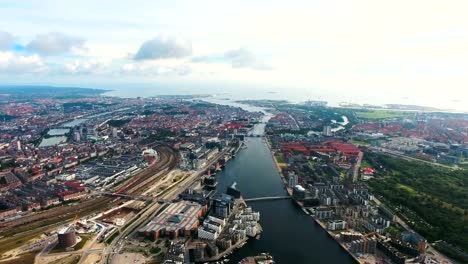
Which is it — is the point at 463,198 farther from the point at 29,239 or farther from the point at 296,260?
the point at 29,239

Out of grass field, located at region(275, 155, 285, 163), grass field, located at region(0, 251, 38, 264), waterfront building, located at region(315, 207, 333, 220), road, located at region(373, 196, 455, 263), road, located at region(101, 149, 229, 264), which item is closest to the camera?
grass field, located at region(0, 251, 38, 264)

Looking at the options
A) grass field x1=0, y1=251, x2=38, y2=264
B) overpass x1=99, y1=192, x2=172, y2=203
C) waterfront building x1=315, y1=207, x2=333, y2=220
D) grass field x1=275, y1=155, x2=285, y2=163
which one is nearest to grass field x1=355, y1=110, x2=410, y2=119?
grass field x1=275, y1=155, x2=285, y2=163

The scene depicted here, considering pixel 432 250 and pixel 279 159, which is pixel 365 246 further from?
pixel 279 159

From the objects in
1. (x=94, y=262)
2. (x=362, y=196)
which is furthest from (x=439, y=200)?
(x=94, y=262)

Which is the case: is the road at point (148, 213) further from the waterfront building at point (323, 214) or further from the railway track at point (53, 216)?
the waterfront building at point (323, 214)

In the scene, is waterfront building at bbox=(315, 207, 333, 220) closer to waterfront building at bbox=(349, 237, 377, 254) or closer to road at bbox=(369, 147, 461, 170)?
waterfront building at bbox=(349, 237, 377, 254)
